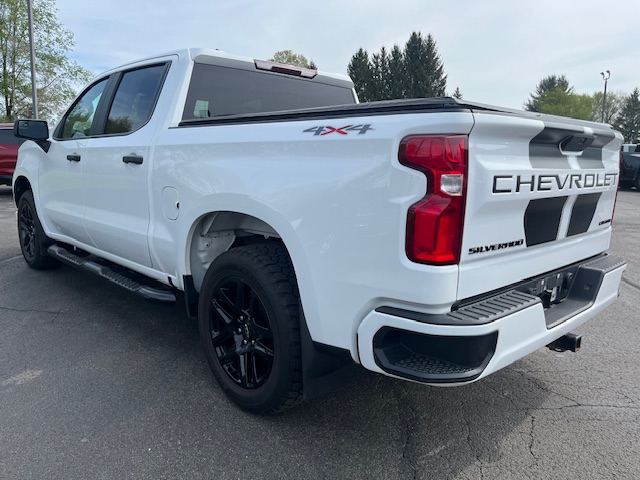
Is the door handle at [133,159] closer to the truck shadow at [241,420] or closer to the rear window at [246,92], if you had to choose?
the rear window at [246,92]

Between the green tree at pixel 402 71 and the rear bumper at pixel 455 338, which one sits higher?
the green tree at pixel 402 71

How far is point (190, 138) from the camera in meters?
2.90

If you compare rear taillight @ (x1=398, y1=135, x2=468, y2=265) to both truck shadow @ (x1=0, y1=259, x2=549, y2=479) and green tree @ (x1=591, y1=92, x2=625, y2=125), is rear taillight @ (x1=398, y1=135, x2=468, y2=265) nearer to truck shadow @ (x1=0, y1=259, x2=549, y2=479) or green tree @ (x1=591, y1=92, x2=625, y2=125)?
truck shadow @ (x1=0, y1=259, x2=549, y2=479)

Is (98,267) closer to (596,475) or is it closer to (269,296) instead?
(269,296)

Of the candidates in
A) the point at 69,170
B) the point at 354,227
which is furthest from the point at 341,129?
the point at 69,170

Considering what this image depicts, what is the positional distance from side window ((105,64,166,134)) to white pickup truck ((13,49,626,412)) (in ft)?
0.08

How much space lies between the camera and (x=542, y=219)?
225cm

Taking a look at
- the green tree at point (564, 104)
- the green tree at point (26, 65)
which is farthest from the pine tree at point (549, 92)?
the green tree at point (26, 65)

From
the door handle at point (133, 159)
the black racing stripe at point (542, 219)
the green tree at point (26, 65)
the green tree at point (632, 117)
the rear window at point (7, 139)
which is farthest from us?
the green tree at point (632, 117)

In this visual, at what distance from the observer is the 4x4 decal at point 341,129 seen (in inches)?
77.9

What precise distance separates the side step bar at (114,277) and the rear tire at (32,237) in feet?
1.17

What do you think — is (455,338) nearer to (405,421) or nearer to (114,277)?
(405,421)

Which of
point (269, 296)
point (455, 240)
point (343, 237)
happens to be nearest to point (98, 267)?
point (269, 296)

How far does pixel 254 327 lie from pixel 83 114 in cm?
293
